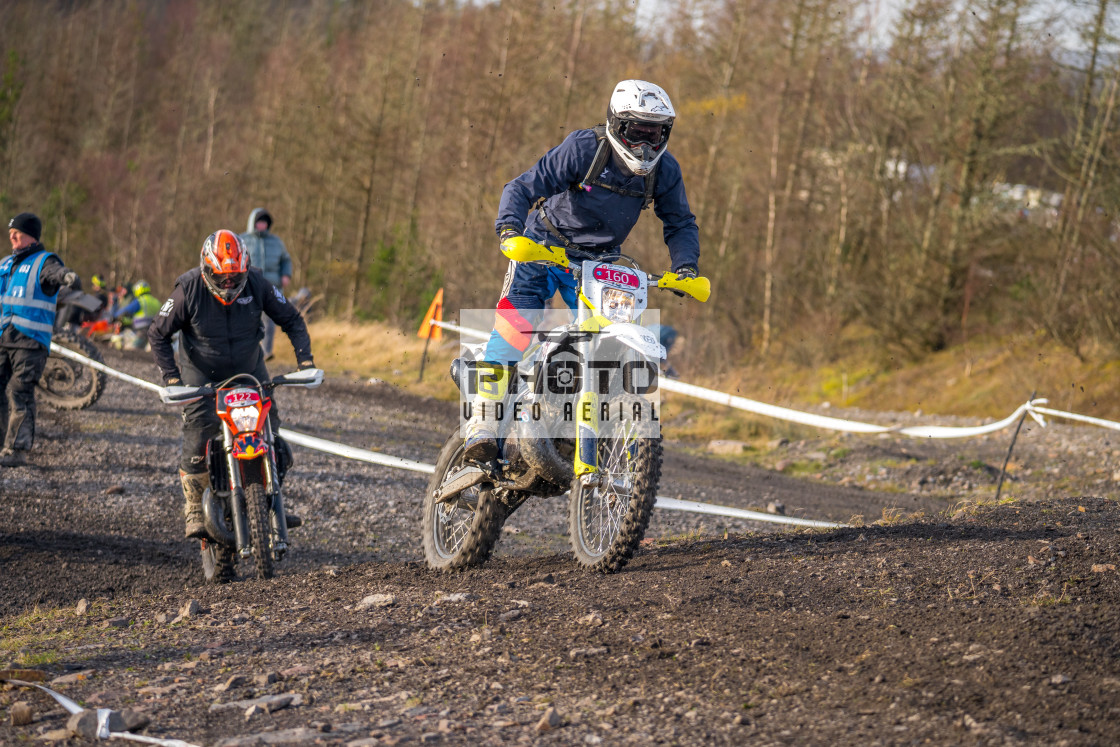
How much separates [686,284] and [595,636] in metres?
2.01

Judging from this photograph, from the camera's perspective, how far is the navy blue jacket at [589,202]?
5559 mm

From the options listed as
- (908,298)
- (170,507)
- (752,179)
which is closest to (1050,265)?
(908,298)

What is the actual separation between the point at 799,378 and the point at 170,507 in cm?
2136

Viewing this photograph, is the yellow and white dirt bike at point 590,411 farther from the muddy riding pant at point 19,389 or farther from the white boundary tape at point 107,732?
the muddy riding pant at point 19,389

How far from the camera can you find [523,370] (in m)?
5.55

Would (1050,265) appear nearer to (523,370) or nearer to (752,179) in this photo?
(752,179)

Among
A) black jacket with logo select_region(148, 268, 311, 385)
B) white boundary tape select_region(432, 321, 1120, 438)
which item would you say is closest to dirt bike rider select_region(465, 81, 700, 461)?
black jacket with logo select_region(148, 268, 311, 385)

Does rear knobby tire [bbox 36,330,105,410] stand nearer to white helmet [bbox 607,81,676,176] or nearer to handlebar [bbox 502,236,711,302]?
handlebar [bbox 502,236,711,302]

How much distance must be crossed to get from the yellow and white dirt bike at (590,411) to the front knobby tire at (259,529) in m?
1.49

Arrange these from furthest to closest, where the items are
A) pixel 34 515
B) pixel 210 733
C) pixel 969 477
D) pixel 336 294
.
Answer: pixel 336 294, pixel 969 477, pixel 34 515, pixel 210 733

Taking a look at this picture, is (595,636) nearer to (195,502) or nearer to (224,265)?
(195,502)

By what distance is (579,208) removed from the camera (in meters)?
5.72

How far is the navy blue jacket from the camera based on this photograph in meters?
5.56

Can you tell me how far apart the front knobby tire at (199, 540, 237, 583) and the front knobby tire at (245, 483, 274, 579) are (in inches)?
16.6
